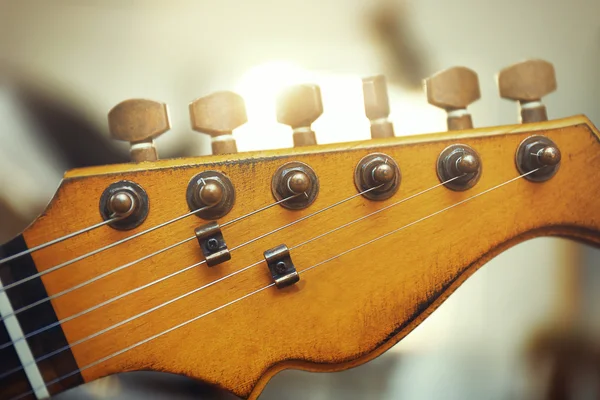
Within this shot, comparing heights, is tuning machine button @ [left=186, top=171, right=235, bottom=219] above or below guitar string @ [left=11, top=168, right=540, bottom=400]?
above

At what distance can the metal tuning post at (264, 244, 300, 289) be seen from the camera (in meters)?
0.46

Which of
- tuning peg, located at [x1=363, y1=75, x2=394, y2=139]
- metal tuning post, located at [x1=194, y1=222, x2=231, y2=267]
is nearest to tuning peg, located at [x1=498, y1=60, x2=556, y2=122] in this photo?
tuning peg, located at [x1=363, y1=75, x2=394, y2=139]

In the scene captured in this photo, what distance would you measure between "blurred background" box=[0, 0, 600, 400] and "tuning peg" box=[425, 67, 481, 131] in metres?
0.41

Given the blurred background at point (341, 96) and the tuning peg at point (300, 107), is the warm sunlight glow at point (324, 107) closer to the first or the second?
the blurred background at point (341, 96)

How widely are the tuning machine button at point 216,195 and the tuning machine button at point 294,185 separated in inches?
2.0

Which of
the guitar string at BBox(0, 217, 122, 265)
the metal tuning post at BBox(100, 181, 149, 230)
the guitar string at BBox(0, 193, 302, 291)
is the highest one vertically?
the metal tuning post at BBox(100, 181, 149, 230)

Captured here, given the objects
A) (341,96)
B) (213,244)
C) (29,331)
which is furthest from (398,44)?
(29,331)

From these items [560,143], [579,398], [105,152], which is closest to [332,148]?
[560,143]

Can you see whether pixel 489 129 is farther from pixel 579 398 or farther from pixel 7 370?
pixel 579 398

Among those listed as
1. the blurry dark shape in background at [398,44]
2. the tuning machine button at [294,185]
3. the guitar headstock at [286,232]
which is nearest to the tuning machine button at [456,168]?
the guitar headstock at [286,232]

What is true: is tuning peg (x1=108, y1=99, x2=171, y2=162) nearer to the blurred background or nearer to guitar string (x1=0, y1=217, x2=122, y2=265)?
guitar string (x1=0, y1=217, x2=122, y2=265)

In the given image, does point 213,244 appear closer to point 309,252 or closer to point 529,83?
point 309,252

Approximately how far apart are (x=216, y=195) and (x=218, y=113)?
0.10 metres

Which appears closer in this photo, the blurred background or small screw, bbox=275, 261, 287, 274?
small screw, bbox=275, 261, 287, 274
